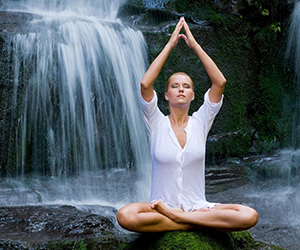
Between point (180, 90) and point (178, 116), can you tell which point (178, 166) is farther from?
point (180, 90)

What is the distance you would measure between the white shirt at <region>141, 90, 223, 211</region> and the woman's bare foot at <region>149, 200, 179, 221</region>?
15cm

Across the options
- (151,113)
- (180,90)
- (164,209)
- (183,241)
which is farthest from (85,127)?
(183,241)

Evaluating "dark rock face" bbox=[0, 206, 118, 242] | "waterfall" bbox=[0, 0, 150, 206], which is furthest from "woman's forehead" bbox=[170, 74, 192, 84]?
Answer: "waterfall" bbox=[0, 0, 150, 206]

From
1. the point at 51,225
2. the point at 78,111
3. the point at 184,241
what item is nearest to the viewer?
the point at 184,241

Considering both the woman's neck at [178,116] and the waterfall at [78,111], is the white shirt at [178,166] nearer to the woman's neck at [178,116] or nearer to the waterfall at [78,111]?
the woman's neck at [178,116]

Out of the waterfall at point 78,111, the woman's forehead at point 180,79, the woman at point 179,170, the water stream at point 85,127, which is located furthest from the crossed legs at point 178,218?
the waterfall at point 78,111

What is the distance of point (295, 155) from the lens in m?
8.04

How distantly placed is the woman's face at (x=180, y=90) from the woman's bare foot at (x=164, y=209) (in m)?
0.80

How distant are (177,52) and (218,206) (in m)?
5.11

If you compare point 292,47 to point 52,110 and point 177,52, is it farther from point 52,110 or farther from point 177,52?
point 52,110

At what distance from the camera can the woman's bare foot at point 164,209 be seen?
10.4 ft

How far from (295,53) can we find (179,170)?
21.3ft

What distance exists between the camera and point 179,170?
3326mm

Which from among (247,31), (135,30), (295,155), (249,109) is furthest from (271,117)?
(135,30)
